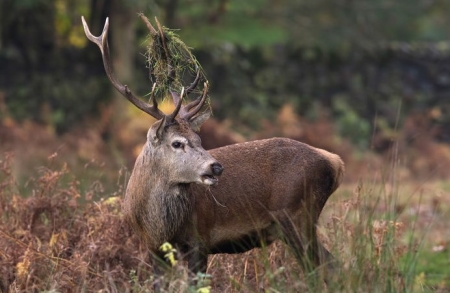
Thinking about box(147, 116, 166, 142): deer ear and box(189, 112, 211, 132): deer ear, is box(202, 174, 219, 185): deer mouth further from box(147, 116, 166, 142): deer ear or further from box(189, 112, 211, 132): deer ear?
box(189, 112, 211, 132): deer ear

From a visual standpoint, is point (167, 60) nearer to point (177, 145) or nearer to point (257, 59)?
point (177, 145)

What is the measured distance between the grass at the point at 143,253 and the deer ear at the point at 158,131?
0.93m

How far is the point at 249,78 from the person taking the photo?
22.8 metres

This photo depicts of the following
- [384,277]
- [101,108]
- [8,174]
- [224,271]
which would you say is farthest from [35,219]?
[101,108]

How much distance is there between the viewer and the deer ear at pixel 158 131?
24.9ft

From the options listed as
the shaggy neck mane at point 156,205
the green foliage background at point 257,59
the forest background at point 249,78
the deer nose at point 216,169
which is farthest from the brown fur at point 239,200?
the green foliage background at point 257,59

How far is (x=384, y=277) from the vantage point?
6.51 metres

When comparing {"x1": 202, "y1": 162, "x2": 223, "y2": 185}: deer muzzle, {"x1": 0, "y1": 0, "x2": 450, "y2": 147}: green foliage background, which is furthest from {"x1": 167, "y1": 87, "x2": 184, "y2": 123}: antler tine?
{"x1": 0, "y1": 0, "x2": 450, "y2": 147}: green foliage background

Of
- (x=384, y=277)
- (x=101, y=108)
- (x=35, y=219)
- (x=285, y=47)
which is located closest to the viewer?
(x=384, y=277)

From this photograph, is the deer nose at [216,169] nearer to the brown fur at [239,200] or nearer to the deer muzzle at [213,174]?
the deer muzzle at [213,174]

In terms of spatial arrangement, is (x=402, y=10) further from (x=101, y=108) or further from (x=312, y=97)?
(x=101, y=108)

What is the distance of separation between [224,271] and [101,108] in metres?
12.0

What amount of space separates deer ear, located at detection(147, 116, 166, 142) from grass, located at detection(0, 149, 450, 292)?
93 centimetres

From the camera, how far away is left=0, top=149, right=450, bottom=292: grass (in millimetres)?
6594
